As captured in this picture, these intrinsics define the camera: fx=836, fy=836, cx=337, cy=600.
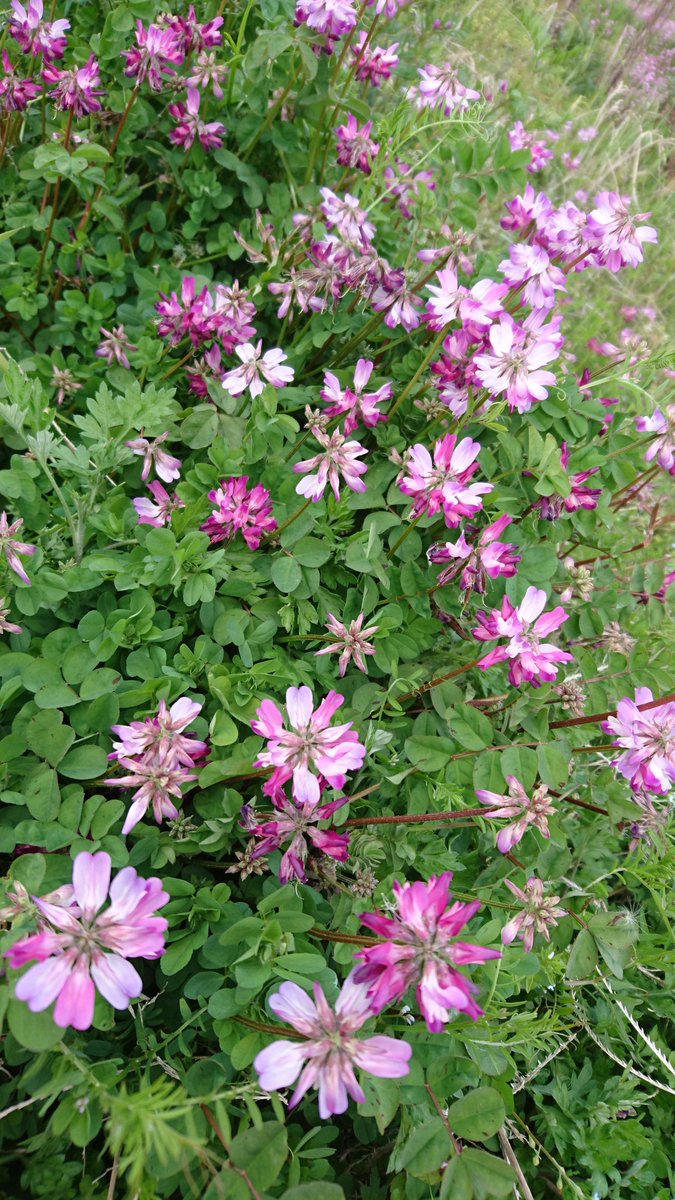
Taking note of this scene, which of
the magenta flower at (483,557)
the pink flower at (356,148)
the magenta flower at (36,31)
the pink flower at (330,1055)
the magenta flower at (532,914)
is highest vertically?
the pink flower at (356,148)

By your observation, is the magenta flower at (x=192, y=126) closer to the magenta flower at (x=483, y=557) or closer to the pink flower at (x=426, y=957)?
the magenta flower at (x=483, y=557)

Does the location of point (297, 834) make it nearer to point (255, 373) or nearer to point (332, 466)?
point (332, 466)

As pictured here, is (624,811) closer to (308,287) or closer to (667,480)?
(308,287)

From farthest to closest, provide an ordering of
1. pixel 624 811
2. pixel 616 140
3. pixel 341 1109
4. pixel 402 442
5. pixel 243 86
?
pixel 616 140
pixel 243 86
pixel 402 442
pixel 624 811
pixel 341 1109

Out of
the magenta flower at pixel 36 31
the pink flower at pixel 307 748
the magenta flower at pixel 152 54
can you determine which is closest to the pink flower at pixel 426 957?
the pink flower at pixel 307 748

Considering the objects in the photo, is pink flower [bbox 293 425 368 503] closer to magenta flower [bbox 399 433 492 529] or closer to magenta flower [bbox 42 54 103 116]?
magenta flower [bbox 399 433 492 529]

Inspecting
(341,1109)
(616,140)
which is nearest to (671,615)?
(341,1109)
